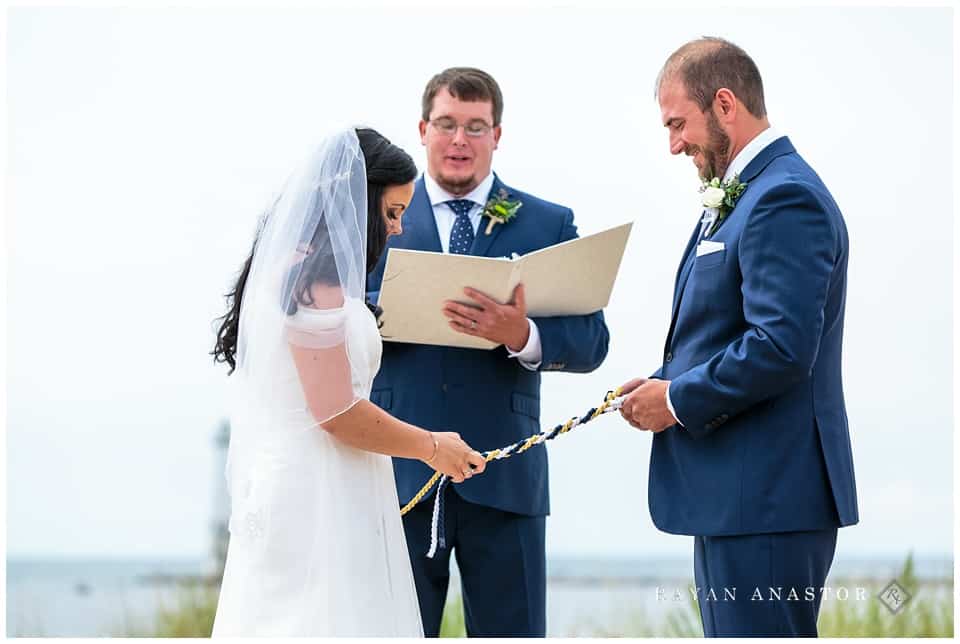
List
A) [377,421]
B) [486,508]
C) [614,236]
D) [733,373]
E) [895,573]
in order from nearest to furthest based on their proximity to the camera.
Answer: [733,373], [377,421], [614,236], [486,508], [895,573]

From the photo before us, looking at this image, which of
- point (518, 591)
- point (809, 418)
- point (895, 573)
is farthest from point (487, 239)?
point (895, 573)

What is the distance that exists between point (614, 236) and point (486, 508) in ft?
3.34

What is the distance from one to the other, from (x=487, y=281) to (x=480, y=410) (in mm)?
508

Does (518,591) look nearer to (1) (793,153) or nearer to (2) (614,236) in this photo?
(2) (614,236)

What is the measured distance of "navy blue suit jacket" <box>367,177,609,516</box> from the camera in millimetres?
3977

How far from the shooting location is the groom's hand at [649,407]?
323 centimetres

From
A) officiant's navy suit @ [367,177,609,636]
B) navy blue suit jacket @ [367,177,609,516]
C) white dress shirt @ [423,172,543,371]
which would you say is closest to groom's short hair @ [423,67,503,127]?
white dress shirt @ [423,172,543,371]

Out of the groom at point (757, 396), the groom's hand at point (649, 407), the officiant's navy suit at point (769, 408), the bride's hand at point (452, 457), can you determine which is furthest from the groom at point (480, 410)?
the officiant's navy suit at point (769, 408)

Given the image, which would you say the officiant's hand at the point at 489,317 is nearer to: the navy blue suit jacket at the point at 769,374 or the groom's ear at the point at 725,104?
the navy blue suit jacket at the point at 769,374

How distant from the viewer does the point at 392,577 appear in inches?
132

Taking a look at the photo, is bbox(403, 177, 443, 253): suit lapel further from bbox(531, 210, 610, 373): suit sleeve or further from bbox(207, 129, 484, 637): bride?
bbox(207, 129, 484, 637): bride

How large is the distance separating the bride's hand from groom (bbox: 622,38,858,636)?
472mm

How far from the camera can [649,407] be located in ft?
10.7

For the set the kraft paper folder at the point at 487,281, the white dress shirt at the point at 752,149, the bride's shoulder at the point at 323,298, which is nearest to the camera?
the bride's shoulder at the point at 323,298
